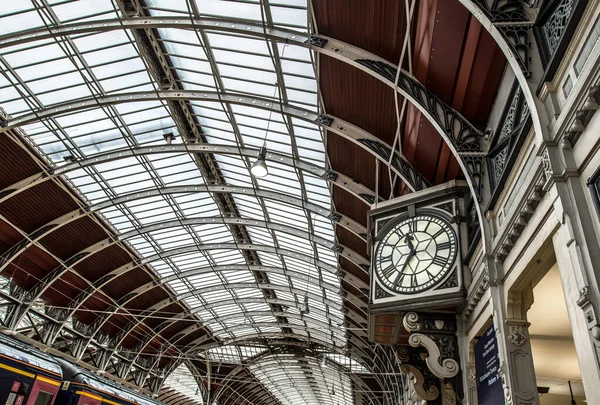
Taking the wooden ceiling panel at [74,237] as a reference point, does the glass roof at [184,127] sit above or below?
above

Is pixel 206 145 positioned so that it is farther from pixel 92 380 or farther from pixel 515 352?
pixel 515 352

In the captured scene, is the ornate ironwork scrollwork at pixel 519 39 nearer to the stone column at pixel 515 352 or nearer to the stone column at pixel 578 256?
the stone column at pixel 578 256

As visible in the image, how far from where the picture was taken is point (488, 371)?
7.44 m

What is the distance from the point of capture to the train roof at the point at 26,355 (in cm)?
1262

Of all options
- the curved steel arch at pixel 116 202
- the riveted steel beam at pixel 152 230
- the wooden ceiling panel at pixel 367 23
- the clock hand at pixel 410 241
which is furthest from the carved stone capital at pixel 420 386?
the riveted steel beam at pixel 152 230

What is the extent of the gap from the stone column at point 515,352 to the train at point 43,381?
11.9 m

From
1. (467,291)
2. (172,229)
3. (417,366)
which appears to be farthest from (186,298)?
(467,291)

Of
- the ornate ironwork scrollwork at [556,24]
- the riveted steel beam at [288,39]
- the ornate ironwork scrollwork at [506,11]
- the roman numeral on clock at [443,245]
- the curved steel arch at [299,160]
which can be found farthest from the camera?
the curved steel arch at [299,160]

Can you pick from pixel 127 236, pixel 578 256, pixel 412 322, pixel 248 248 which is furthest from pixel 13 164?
pixel 578 256

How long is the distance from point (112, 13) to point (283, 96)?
6.39 metres

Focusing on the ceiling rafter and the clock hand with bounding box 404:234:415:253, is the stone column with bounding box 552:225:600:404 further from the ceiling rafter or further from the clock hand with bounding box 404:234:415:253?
the ceiling rafter

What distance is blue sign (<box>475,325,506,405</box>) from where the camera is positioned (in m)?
6.94

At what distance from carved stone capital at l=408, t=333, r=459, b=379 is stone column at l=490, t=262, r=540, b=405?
2394 millimetres

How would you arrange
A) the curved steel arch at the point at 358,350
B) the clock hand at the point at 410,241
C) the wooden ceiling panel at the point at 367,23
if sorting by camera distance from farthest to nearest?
the curved steel arch at the point at 358,350, the wooden ceiling panel at the point at 367,23, the clock hand at the point at 410,241
